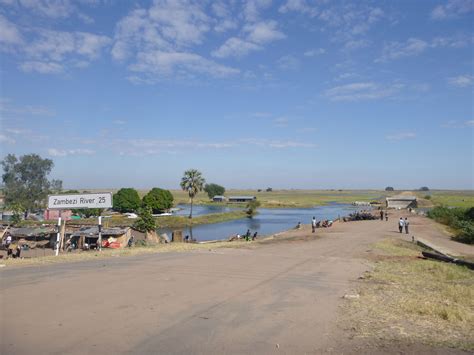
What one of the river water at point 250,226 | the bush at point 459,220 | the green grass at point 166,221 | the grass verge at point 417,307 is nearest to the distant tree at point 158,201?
the river water at point 250,226

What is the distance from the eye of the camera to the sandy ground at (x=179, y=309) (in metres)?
7.56

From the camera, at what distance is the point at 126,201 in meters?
90.3

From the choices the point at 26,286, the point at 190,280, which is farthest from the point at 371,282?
the point at 26,286

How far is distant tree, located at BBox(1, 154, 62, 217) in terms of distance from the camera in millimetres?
92312

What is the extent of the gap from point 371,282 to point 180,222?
6321 cm

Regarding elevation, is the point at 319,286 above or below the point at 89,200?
below

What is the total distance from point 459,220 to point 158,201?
5947cm

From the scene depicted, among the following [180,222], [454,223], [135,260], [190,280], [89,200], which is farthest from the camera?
[180,222]

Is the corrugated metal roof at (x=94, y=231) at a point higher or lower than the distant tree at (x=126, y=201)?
lower

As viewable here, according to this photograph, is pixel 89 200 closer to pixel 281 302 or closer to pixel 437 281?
pixel 281 302

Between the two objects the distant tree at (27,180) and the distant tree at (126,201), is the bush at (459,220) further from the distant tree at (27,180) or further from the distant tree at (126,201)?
the distant tree at (27,180)

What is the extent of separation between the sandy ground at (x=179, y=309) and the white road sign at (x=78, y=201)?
7.33m

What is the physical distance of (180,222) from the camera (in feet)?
246

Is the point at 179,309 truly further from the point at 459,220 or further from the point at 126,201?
the point at 126,201
